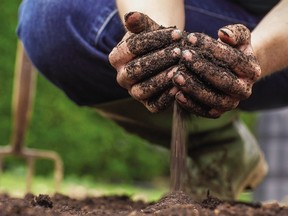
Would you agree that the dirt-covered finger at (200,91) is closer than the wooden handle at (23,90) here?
Yes

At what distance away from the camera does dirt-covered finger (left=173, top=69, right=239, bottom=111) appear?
1.77 m

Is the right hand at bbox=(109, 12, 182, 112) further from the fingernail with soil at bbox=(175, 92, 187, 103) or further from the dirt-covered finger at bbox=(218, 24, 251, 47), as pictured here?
the dirt-covered finger at bbox=(218, 24, 251, 47)

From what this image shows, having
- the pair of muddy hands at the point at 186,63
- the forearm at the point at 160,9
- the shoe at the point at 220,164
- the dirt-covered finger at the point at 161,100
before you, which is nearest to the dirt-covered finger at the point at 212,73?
the pair of muddy hands at the point at 186,63

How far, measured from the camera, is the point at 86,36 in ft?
8.66

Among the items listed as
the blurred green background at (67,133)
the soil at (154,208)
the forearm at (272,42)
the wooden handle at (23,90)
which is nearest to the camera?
the soil at (154,208)

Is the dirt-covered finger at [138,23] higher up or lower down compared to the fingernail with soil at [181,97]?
higher up

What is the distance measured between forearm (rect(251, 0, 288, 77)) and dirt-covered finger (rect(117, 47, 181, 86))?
0.27 meters

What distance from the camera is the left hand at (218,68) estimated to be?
1752 millimetres

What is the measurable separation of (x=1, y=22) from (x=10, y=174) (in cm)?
167

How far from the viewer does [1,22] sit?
7.19 m

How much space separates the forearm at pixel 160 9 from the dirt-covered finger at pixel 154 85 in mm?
248

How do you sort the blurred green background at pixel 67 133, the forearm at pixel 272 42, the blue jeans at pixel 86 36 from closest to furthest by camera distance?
the forearm at pixel 272 42 → the blue jeans at pixel 86 36 → the blurred green background at pixel 67 133

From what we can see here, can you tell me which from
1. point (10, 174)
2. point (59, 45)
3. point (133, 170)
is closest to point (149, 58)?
point (59, 45)

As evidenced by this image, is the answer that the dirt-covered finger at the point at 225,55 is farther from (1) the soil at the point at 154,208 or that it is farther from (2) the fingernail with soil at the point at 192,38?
(1) the soil at the point at 154,208
